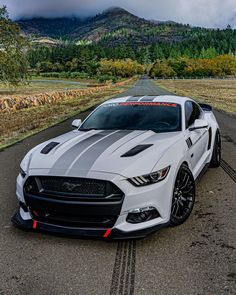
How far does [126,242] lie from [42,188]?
1.10 metres

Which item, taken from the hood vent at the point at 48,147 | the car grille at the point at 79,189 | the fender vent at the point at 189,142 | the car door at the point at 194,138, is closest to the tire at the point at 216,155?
the car door at the point at 194,138

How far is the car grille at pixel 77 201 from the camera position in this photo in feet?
12.3

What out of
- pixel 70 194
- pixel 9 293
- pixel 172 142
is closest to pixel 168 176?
pixel 172 142

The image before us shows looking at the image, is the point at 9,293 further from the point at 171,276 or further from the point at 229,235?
the point at 229,235

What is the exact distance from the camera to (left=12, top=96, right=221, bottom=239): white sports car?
12.4ft

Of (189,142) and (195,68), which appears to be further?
(195,68)

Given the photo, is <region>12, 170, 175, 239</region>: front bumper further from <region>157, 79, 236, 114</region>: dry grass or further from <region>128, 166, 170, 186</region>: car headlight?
<region>157, 79, 236, 114</region>: dry grass

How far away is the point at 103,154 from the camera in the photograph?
4.21 metres

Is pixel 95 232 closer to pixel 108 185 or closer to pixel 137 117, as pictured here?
pixel 108 185

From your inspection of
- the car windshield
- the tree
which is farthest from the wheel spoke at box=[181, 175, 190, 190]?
the tree

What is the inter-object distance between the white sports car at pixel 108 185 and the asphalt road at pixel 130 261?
215 millimetres

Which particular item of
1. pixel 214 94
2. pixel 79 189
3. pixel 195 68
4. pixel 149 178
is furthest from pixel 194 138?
pixel 195 68

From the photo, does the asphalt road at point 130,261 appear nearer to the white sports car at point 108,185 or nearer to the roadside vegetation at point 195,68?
the white sports car at point 108,185

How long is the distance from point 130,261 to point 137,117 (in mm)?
2543
